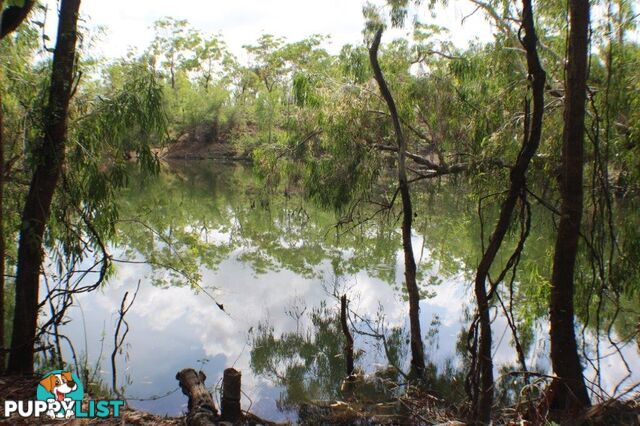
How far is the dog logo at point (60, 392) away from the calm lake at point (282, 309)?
0.85 metres

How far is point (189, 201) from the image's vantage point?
1440cm

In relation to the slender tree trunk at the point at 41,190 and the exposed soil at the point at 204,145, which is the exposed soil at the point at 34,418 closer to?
the slender tree trunk at the point at 41,190

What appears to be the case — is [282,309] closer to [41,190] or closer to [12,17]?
[41,190]

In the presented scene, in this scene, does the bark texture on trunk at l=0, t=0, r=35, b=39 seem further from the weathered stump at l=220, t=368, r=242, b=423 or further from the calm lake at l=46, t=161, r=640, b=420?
the weathered stump at l=220, t=368, r=242, b=423

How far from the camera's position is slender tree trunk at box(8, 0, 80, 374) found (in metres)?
2.97

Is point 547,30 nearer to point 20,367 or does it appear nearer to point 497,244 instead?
point 497,244

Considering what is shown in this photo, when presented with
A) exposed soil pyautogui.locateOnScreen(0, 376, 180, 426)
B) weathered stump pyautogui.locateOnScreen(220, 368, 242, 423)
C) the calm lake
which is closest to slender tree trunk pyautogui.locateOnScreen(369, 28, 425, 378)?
the calm lake

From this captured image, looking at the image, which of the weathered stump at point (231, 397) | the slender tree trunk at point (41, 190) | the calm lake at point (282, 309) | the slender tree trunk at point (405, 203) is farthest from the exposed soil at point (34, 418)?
the slender tree trunk at point (405, 203)

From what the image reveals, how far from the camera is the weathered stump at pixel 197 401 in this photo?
9.27 feet

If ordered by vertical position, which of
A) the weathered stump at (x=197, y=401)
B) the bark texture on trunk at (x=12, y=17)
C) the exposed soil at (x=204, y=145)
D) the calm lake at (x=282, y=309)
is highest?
the exposed soil at (x=204, y=145)

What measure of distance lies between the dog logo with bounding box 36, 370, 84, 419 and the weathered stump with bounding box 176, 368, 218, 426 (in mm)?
624

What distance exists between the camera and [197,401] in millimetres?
3123

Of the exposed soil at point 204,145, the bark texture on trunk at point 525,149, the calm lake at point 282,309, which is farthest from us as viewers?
the exposed soil at point 204,145

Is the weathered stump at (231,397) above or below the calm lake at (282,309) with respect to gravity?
below
